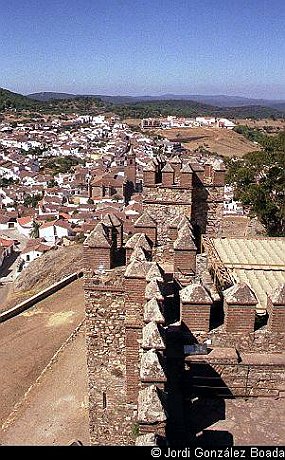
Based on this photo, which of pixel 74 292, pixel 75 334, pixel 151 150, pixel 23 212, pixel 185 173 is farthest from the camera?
pixel 151 150

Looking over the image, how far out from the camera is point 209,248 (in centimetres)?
1063

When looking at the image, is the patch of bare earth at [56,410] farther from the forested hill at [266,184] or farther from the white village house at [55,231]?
the white village house at [55,231]

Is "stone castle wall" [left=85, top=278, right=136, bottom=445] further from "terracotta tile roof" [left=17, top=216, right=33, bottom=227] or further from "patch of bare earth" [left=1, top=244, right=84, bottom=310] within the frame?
"terracotta tile roof" [left=17, top=216, right=33, bottom=227]

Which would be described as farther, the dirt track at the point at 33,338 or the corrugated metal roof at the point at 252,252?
the dirt track at the point at 33,338

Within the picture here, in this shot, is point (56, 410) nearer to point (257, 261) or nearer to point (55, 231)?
point (257, 261)

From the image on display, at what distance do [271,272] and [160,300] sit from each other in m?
3.95

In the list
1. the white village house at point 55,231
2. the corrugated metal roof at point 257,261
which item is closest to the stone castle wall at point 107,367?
the corrugated metal roof at point 257,261

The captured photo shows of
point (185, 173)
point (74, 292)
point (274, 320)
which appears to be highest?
point (185, 173)

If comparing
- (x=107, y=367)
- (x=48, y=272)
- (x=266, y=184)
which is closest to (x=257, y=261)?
(x=107, y=367)

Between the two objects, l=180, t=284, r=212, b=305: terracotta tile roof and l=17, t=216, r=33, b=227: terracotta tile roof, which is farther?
l=17, t=216, r=33, b=227: terracotta tile roof

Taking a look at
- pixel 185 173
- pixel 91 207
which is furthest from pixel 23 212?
pixel 185 173

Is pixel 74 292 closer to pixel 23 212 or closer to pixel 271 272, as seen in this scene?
pixel 271 272

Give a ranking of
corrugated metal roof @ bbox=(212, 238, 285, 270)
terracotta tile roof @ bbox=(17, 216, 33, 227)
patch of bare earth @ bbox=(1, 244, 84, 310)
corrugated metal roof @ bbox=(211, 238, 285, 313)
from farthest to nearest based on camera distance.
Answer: terracotta tile roof @ bbox=(17, 216, 33, 227) < patch of bare earth @ bbox=(1, 244, 84, 310) < corrugated metal roof @ bbox=(212, 238, 285, 270) < corrugated metal roof @ bbox=(211, 238, 285, 313)

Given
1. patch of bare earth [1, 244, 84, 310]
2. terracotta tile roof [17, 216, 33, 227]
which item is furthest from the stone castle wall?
terracotta tile roof [17, 216, 33, 227]
